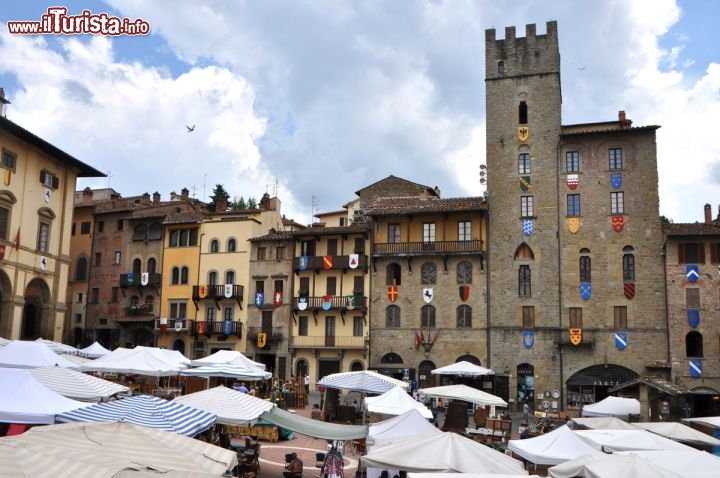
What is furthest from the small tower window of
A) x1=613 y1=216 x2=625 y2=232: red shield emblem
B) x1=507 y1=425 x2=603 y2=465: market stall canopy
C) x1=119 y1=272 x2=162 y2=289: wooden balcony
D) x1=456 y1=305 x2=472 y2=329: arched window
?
x1=507 y1=425 x2=603 y2=465: market stall canopy

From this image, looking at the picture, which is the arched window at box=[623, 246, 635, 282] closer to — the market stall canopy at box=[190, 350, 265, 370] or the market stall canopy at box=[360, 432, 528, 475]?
the market stall canopy at box=[190, 350, 265, 370]

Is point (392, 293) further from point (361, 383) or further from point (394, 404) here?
point (394, 404)

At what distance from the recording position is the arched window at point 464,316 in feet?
138

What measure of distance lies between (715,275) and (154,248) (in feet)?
117

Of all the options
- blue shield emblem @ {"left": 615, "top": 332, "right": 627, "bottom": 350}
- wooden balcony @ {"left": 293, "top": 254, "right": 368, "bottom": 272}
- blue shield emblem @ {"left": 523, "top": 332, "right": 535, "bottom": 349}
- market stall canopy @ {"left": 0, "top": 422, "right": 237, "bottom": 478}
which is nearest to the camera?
market stall canopy @ {"left": 0, "top": 422, "right": 237, "bottom": 478}

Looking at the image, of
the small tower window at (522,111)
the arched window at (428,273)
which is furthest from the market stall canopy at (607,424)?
the small tower window at (522,111)

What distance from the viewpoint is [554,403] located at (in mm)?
39344

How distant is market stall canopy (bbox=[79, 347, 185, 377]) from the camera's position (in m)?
23.8

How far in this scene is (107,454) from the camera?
893 cm

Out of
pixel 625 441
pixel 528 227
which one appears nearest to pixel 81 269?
pixel 528 227

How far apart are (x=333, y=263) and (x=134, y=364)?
2134cm

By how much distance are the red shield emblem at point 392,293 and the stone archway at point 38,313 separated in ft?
64.5

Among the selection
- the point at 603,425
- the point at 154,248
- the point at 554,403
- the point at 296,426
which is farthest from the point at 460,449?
the point at 154,248

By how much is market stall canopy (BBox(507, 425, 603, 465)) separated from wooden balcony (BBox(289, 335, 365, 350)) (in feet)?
91.8
